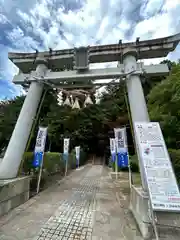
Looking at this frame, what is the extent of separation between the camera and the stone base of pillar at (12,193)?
2697mm

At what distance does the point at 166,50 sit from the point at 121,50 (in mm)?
1177

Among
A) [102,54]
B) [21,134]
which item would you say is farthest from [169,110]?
[21,134]

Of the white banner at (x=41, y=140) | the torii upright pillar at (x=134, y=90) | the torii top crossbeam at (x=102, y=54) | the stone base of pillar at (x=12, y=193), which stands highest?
the torii top crossbeam at (x=102, y=54)

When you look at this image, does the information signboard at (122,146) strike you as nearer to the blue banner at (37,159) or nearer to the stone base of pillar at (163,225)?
the blue banner at (37,159)

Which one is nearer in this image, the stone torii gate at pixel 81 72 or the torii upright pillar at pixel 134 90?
the torii upright pillar at pixel 134 90

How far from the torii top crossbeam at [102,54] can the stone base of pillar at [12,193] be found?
11.0 feet

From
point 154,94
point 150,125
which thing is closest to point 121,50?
point 150,125

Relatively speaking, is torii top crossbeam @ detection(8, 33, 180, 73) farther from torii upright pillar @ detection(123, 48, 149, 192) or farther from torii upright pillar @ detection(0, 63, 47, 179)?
torii upright pillar @ detection(0, 63, 47, 179)

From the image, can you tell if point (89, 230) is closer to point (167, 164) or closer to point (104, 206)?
point (104, 206)

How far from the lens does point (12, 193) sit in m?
2.96

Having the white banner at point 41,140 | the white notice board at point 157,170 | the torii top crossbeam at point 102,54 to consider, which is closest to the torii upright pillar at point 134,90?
the torii top crossbeam at point 102,54

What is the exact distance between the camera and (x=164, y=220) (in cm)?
210

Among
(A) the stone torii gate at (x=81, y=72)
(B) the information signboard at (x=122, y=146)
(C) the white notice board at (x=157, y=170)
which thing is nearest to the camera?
(C) the white notice board at (x=157, y=170)

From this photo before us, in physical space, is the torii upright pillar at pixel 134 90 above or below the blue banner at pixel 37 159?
above
